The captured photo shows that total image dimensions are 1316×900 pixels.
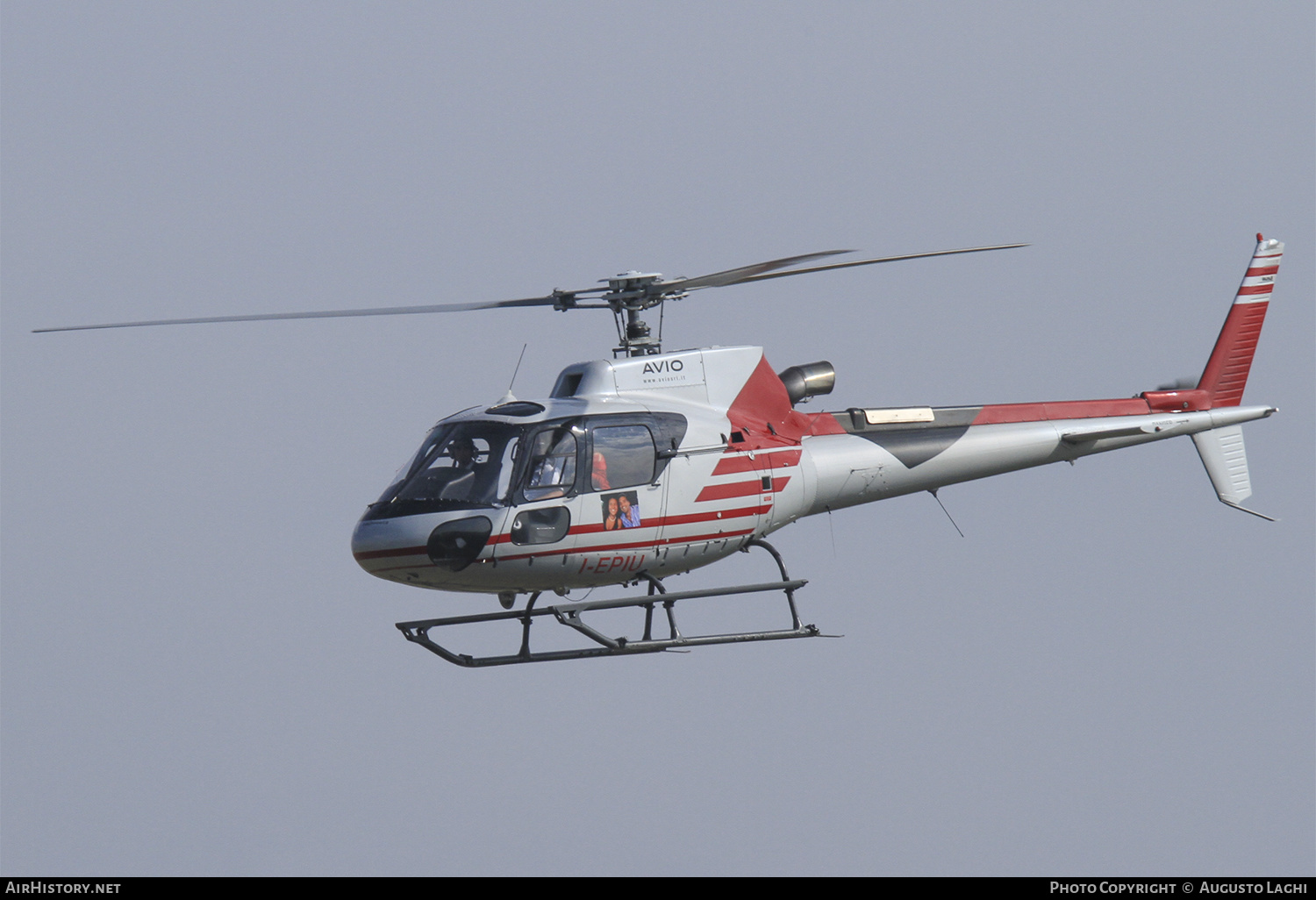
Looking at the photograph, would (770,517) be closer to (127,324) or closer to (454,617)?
(454,617)

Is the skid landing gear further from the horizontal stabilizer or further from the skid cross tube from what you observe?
the horizontal stabilizer

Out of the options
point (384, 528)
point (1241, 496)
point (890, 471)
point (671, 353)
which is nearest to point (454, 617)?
point (384, 528)

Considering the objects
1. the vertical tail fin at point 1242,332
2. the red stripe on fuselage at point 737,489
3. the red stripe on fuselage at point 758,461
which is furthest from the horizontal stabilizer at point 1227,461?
the red stripe on fuselage at point 737,489

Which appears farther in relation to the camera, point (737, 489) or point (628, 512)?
point (737, 489)

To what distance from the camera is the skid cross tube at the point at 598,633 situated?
503 inches

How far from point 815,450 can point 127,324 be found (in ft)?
19.0

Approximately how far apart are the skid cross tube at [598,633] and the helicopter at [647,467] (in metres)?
0.01

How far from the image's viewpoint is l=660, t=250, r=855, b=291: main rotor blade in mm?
12500

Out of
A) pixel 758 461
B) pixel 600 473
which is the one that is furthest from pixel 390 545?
pixel 758 461

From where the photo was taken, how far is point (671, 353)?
13.8 m

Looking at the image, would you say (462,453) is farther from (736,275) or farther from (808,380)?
(808,380)

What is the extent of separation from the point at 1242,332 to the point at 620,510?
24.4ft

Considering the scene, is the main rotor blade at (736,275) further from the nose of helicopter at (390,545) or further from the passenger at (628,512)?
the nose of helicopter at (390,545)

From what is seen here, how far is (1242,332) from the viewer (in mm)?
16516
